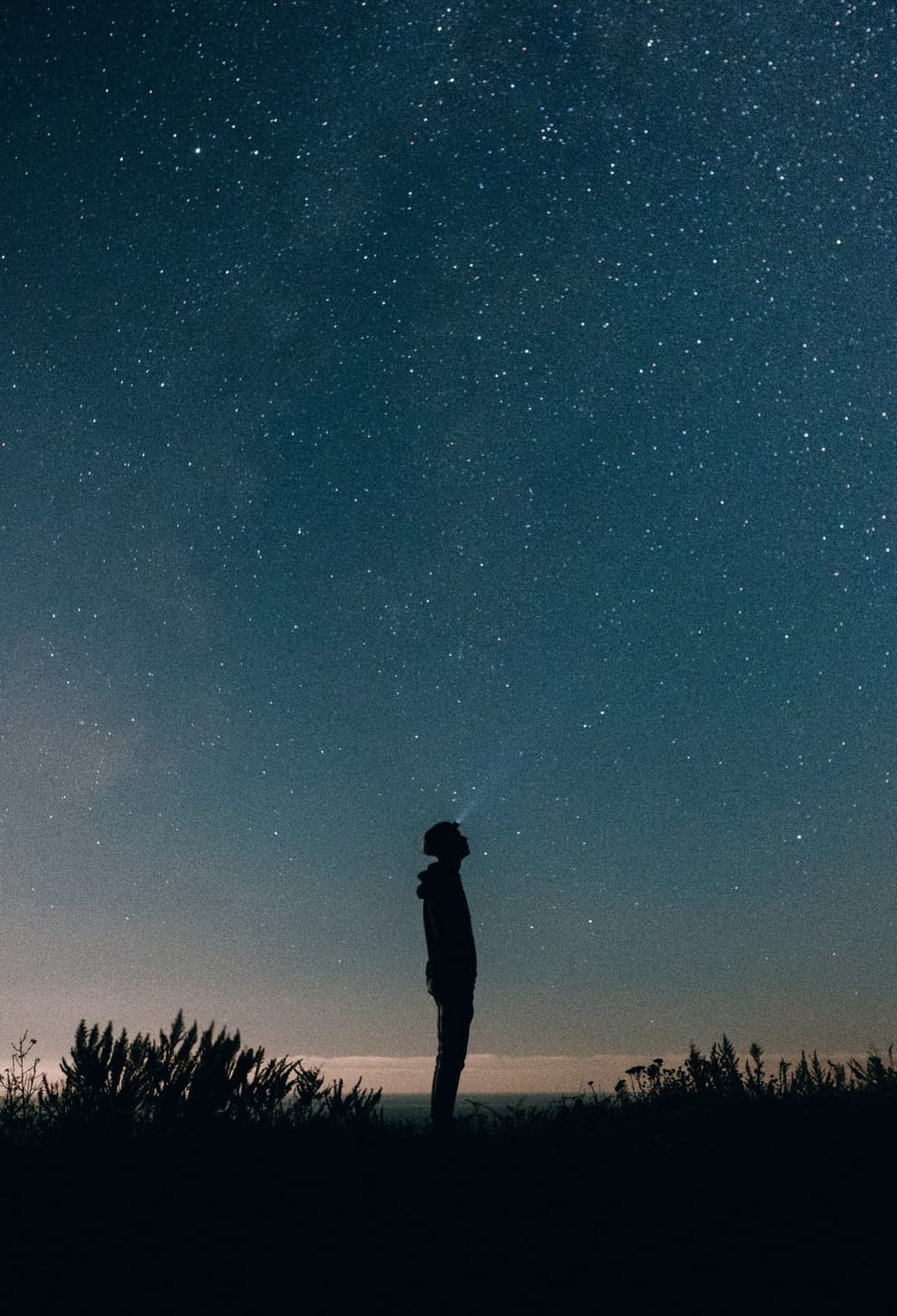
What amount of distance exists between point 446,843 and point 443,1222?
2.83 meters

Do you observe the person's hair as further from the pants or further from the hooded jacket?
the pants

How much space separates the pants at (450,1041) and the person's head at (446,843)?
0.94m

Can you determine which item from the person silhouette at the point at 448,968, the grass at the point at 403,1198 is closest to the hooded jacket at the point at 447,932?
the person silhouette at the point at 448,968

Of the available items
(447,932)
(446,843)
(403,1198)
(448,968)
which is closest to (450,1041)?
(448,968)

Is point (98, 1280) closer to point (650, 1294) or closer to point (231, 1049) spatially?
point (650, 1294)

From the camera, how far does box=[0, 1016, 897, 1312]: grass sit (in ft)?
9.39

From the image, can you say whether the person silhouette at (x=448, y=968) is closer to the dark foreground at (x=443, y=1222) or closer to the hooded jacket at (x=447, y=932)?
the hooded jacket at (x=447, y=932)

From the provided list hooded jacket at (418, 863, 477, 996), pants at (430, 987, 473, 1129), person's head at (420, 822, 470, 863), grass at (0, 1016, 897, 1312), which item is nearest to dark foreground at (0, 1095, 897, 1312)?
grass at (0, 1016, 897, 1312)

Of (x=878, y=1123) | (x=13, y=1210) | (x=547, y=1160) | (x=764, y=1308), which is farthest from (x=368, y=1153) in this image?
(x=878, y=1123)

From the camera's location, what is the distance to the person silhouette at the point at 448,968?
5.62 meters

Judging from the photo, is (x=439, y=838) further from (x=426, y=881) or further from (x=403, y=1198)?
A: (x=403, y=1198)

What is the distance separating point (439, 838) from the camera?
6.15m

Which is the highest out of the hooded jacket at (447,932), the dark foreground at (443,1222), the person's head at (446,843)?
the person's head at (446,843)

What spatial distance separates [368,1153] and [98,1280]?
2132 mm
